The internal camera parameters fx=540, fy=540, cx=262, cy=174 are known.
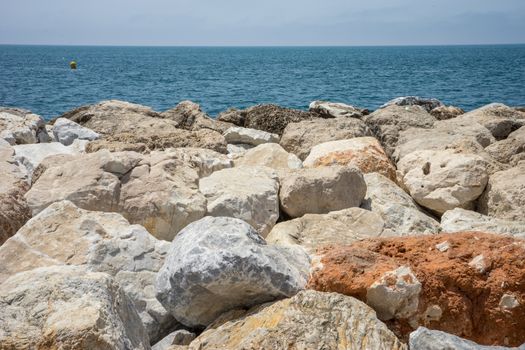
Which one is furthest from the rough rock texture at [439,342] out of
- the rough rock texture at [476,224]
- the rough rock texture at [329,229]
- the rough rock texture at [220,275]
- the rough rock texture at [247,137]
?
the rough rock texture at [247,137]

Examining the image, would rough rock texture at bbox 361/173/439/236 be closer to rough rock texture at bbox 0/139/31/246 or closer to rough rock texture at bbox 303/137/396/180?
rough rock texture at bbox 303/137/396/180

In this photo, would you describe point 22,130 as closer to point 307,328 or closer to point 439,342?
point 307,328

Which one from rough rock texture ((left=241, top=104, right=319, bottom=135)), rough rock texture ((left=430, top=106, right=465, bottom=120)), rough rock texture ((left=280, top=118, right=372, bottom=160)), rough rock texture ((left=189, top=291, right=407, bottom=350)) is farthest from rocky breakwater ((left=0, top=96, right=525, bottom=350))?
rough rock texture ((left=430, top=106, right=465, bottom=120))

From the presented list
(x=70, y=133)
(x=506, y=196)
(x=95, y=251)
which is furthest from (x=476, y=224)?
(x=70, y=133)

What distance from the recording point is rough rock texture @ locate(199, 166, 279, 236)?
5484 millimetres

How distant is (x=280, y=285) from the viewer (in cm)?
351

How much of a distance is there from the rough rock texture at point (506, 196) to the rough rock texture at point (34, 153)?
17.4ft

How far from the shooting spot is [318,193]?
5.88m

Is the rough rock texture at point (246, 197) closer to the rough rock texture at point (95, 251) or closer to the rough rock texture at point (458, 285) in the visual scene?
the rough rock texture at point (95, 251)

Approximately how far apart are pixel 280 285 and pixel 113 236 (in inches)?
59.1

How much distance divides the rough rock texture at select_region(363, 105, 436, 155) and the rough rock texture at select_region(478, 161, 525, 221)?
3.09 metres

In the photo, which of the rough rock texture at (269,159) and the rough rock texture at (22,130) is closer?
the rough rock texture at (269,159)

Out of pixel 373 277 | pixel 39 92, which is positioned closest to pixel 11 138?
pixel 373 277

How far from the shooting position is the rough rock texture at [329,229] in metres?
4.98
